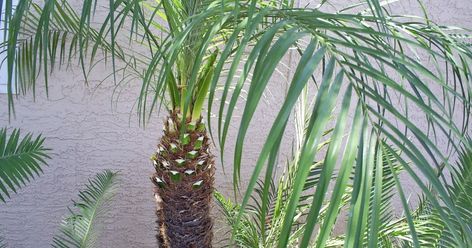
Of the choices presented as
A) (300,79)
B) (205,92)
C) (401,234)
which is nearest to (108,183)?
(205,92)

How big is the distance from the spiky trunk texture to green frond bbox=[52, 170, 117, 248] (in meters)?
0.50

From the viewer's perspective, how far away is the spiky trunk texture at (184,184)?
305 centimetres

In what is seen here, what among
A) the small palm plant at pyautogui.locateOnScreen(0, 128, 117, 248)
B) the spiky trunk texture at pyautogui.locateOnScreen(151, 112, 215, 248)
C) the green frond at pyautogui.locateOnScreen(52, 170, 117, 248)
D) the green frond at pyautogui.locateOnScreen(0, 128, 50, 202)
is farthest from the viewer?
the green frond at pyautogui.locateOnScreen(52, 170, 117, 248)

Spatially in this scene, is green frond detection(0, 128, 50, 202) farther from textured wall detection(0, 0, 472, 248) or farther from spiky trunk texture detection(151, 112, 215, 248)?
textured wall detection(0, 0, 472, 248)

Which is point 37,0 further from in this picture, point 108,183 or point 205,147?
point 205,147

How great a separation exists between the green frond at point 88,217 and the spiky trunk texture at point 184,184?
50 cm

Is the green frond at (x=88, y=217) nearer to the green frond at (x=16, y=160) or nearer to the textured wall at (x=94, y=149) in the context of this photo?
the textured wall at (x=94, y=149)

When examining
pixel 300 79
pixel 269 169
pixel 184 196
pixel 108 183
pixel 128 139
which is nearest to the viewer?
pixel 269 169

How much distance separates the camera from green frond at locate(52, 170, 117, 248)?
348 centimetres

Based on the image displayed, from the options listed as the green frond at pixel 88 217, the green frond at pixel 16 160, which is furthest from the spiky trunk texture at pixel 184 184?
the green frond at pixel 16 160

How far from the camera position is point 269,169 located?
1287 mm

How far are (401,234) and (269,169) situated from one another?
1.95 metres

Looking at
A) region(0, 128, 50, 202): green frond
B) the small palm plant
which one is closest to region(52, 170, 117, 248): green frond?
the small palm plant

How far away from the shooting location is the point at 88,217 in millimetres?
3549
